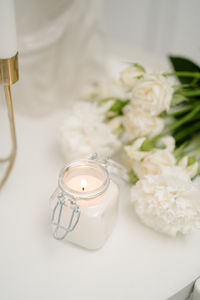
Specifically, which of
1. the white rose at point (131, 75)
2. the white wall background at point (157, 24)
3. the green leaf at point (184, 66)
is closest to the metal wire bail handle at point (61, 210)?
the white rose at point (131, 75)

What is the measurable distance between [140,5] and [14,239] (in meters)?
0.85

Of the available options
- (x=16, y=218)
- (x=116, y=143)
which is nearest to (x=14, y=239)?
(x=16, y=218)

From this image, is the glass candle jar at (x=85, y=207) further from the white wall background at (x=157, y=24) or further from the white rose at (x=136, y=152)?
the white wall background at (x=157, y=24)

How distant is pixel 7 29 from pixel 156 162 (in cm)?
29

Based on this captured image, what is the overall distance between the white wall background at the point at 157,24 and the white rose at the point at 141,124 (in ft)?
1.84

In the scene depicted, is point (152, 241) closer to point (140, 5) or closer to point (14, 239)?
point (14, 239)

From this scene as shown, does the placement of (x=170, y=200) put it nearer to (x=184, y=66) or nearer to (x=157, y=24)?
(x=184, y=66)

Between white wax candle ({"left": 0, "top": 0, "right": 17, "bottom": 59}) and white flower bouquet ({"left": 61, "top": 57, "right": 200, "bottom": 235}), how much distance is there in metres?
0.19

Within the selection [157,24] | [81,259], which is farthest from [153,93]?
[157,24]

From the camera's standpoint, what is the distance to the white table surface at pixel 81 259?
1.51 feet

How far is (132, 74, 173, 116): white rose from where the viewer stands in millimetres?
538

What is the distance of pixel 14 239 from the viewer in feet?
1.71

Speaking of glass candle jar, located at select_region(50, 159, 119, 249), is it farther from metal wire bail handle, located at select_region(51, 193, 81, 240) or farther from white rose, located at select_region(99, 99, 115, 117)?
white rose, located at select_region(99, 99, 115, 117)

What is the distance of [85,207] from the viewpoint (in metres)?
0.48
